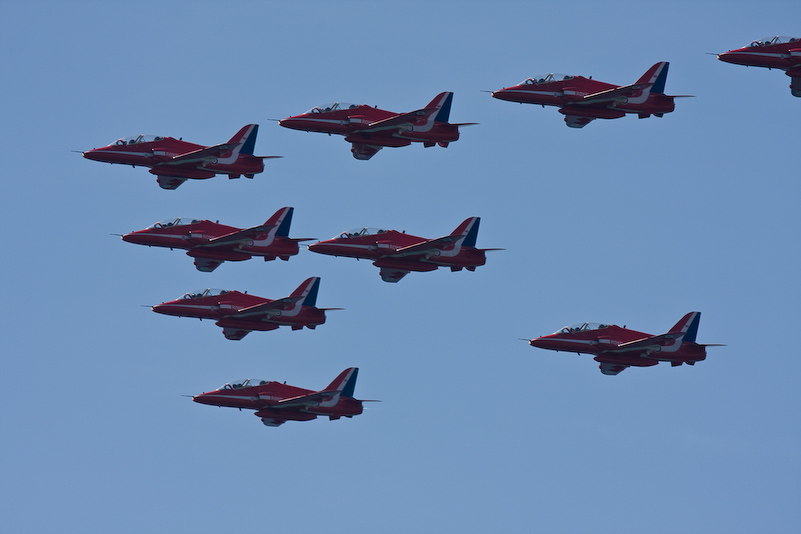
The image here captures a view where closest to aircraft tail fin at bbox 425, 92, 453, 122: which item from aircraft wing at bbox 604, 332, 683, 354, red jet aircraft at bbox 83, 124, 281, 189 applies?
red jet aircraft at bbox 83, 124, 281, 189

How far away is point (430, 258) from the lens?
129m

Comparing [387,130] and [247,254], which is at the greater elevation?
[387,130]

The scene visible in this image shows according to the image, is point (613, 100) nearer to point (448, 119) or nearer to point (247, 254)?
point (448, 119)

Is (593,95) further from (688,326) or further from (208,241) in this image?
(208,241)

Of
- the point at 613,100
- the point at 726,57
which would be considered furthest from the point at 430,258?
the point at 726,57

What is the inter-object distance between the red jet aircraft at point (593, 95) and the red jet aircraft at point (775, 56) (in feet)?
17.3

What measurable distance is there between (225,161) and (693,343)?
37.3m

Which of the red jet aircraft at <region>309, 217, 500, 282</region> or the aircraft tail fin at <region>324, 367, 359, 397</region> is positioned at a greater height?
the red jet aircraft at <region>309, 217, 500, 282</region>

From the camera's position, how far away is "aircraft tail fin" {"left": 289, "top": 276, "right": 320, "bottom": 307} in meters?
130

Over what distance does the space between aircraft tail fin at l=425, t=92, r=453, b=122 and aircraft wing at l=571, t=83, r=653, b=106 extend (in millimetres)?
9955

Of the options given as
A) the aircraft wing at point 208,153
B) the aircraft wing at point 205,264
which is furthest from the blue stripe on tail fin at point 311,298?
the aircraft wing at point 208,153

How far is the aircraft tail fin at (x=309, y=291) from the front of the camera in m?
130

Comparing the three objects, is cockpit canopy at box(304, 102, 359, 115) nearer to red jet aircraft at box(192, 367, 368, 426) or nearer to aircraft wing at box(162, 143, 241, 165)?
aircraft wing at box(162, 143, 241, 165)

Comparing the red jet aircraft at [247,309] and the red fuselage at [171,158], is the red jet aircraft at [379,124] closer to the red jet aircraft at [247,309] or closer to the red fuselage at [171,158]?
the red fuselage at [171,158]
